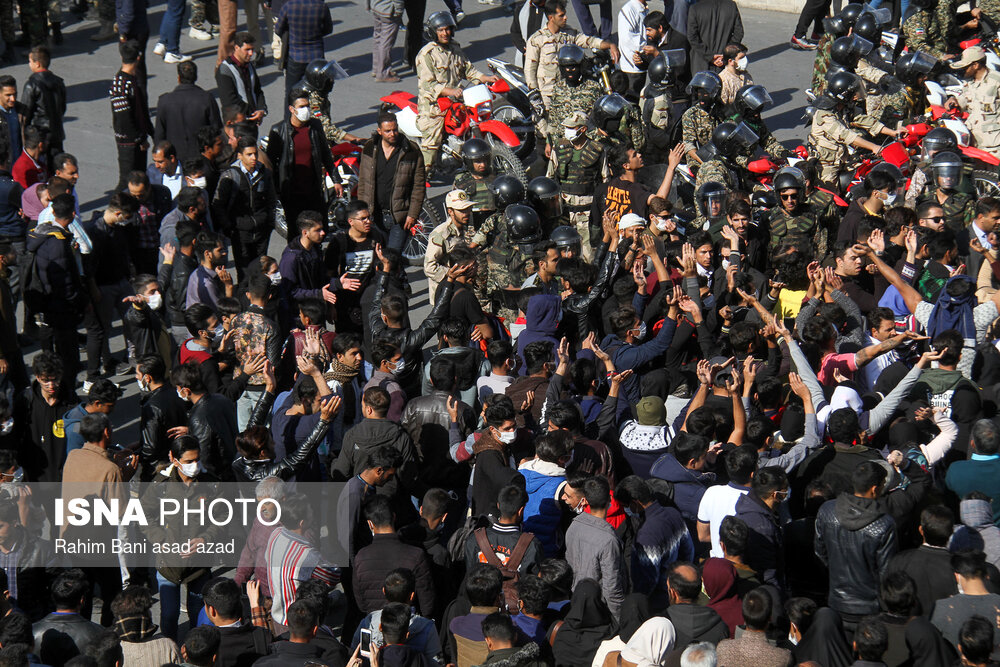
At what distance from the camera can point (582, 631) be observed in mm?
5816

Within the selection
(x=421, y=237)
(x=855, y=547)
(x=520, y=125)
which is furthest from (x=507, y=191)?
(x=855, y=547)

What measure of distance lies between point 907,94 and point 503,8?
25.6 ft

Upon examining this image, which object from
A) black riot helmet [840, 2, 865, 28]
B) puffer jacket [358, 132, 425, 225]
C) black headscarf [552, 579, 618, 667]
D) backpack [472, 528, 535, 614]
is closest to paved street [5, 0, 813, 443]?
black riot helmet [840, 2, 865, 28]

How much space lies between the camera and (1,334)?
8.58 m

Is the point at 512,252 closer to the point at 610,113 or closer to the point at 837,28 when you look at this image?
the point at 610,113

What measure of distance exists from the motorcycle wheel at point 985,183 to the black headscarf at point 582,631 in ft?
23.9

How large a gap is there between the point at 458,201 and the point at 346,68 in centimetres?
815

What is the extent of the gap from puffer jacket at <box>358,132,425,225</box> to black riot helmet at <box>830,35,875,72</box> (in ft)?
18.4

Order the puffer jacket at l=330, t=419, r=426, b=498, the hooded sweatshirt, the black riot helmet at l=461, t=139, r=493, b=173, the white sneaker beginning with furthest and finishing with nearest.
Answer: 1. the white sneaker
2. the black riot helmet at l=461, t=139, r=493, b=173
3. the hooded sweatshirt
4. the puffer jacket at l=330, t=419, r=426, b=498

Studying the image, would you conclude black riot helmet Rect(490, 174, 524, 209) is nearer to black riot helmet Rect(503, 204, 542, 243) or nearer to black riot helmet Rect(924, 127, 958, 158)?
black riot helmet Rect(503, 204, 542, 243)

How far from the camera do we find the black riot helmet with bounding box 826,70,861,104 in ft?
41.1

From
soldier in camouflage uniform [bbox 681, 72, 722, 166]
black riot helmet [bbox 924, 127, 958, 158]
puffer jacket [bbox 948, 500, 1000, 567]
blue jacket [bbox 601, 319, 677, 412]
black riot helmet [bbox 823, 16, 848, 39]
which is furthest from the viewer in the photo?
black riot helmet [bbox 823, 16, 848, 39]

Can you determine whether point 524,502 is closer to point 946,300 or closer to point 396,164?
point 946,300

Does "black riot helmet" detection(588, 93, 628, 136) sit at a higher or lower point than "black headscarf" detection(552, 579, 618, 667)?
lower
